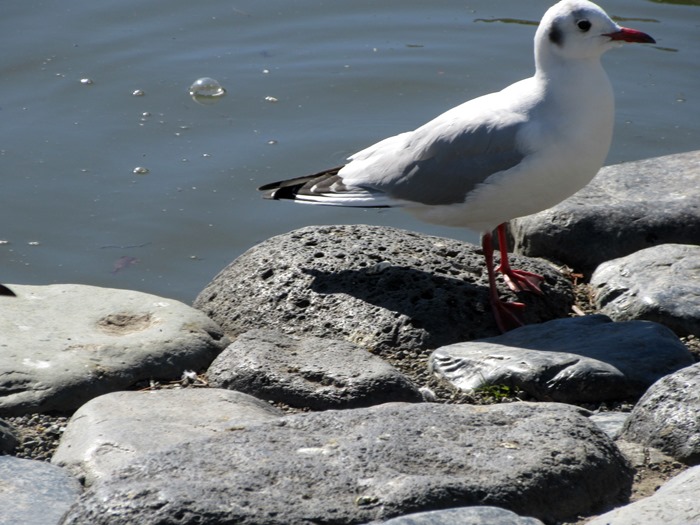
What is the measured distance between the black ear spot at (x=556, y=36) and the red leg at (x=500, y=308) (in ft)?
3.45

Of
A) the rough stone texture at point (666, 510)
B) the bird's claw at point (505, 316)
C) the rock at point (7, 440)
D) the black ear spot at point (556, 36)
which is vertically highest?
the black ear spot at point (556, 36)

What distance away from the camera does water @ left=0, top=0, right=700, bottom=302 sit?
756cm

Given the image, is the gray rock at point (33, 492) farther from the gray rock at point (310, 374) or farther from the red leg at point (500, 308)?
the red leg at point (500, 308)

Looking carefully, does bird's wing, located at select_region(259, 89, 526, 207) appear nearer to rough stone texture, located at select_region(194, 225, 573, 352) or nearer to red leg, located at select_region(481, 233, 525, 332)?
rough stone texture, located at select_region(194, 225, 573, 352)

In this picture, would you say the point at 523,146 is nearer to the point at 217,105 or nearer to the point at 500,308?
the point at 500,308

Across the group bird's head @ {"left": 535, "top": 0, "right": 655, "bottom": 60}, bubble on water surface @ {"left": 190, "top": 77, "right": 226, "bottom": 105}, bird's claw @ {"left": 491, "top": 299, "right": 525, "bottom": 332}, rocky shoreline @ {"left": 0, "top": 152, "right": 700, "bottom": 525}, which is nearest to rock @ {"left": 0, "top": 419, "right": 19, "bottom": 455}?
rocky shoreline @ {"left": 0, "top": 152, "right": 700, "bottom": 525}

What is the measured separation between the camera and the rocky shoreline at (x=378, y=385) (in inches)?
133

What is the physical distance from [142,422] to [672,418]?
1870mm

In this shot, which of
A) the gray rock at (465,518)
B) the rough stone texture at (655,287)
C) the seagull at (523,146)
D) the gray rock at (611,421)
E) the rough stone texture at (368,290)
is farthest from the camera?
the seagull at (523,146)

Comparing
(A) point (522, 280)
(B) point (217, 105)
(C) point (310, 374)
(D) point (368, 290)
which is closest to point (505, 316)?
(A) point (522, 280)

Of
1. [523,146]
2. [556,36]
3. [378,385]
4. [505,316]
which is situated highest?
[556,36]

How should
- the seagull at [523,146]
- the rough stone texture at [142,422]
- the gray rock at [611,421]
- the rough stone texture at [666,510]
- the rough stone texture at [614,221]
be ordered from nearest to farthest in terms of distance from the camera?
the rough stone texture at [666,510] → the rough stone texture at [142,422] → the gray rock at [611,421] → the seagull at [523,146] → the rough stone texture at [614,221]

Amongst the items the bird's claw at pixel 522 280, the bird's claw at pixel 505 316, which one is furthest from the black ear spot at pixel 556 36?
the bird's claw at pixel 505 316

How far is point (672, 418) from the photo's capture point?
4055 millimetres
